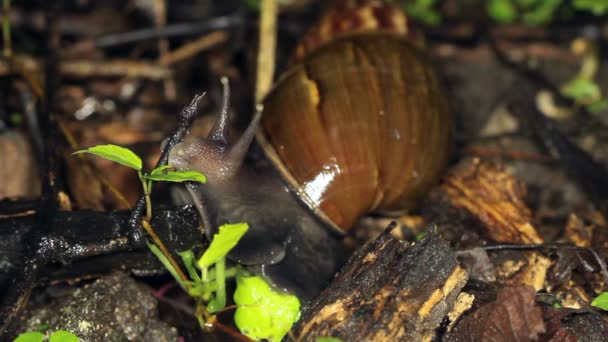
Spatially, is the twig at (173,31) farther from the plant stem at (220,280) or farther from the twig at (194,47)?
the plant stem at (220,280)

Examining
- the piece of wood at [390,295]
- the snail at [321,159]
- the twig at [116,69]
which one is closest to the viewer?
the piece of wood at [390,295]

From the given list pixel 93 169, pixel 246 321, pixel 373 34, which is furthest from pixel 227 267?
pixel 373 34

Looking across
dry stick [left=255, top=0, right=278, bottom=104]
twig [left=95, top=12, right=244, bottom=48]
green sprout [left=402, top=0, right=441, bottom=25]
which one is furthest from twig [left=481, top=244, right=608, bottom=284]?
twig [left=95, top=12, right=244, bottom=48]

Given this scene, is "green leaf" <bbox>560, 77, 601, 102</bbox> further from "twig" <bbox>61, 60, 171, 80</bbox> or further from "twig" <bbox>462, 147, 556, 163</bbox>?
"twig" <bbox>61, 60, 171, 80</bbox>

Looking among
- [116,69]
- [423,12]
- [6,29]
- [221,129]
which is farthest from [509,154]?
[6,29]

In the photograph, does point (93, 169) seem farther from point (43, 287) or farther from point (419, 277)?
point (419, 277)

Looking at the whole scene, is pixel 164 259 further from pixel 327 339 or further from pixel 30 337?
pixel 327 339

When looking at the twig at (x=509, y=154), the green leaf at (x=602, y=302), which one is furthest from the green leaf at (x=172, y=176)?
the twig at (x=509, y=154)

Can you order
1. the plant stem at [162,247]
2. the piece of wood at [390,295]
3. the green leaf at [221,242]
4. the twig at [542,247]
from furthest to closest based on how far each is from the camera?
the twig at [542,247] → the plant stem at [162,247] → the green leaf at [221,242] → the piece of wood at [390,295]
